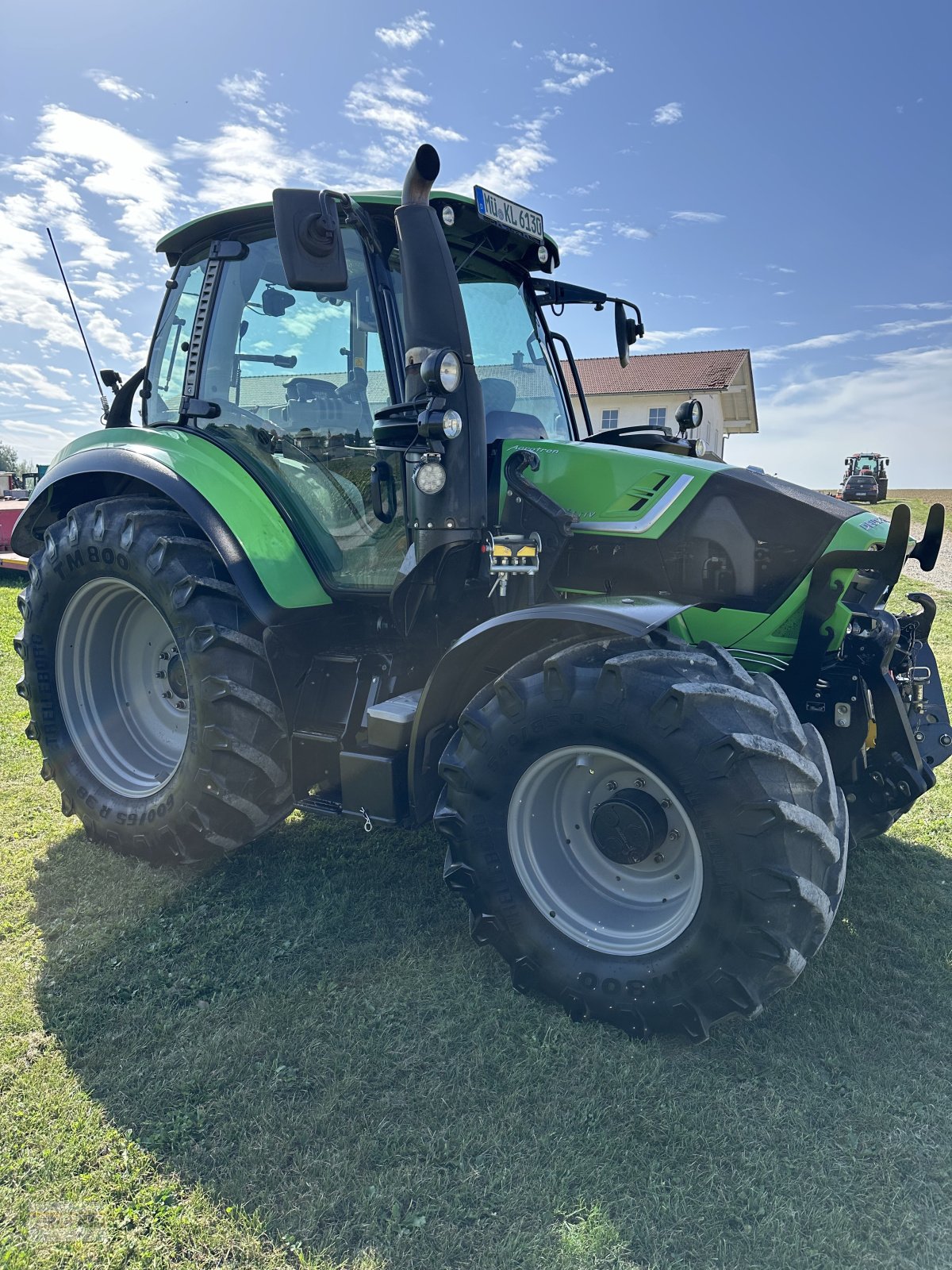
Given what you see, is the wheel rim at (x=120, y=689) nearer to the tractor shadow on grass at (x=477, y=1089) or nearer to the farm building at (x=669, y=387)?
the tractor shadow on grass at (x=477, y=1089)

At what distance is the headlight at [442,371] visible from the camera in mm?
2869

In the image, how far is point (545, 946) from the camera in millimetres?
2777

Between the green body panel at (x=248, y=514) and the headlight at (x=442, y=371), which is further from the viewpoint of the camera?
the green body panel at (x=248, y=514)

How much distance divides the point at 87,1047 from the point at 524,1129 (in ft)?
4.58

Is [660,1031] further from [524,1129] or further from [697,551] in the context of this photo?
[697,551]

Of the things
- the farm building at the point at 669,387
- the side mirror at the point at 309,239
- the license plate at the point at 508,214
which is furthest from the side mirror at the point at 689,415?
the farm building at the point at 669,387

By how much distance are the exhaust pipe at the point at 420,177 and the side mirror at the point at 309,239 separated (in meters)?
0.29

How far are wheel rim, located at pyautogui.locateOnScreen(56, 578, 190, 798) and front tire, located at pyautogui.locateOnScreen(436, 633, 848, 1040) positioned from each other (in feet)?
6.34

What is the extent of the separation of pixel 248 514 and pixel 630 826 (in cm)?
202

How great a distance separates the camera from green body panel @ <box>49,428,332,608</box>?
3.55 metres

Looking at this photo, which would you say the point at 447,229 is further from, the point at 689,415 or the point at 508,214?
the point at 689,415

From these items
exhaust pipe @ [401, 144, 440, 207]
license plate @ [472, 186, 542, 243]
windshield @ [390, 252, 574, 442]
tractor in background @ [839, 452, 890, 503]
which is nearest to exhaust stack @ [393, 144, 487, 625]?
exhaust pipe @ [401, 144, 440, 207]

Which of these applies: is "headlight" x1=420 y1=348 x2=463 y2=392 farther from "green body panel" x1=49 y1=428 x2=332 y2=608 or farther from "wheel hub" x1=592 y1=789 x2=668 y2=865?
"wheel hub" x1=592 y1=789 x2=668 y2=865

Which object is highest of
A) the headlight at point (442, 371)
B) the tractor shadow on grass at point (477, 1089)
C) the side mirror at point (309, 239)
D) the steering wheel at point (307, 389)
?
the side mirror at point (309, 239)
